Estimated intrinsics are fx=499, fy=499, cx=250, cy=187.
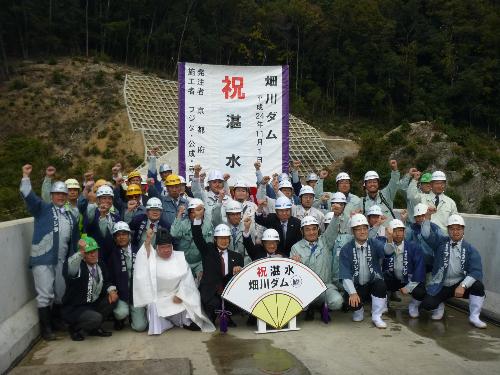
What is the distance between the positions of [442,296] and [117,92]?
112 feet

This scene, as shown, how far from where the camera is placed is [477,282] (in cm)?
582

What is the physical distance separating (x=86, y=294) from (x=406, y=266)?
12.5 feet

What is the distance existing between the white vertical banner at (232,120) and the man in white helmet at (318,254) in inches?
123

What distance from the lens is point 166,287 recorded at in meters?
5.77

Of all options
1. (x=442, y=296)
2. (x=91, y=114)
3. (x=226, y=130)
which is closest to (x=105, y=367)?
(x=442, y=296)

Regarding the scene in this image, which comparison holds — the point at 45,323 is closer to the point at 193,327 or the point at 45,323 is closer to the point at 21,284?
the point at 21,284

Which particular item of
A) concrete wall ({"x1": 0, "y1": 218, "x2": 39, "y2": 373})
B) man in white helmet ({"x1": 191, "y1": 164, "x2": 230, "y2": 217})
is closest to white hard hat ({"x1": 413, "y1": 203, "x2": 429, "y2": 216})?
man in white helmet ({"x1": 191, "y1": 164, "x2": 230, "y2": 217})

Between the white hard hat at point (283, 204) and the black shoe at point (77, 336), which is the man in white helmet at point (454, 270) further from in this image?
the black shoe at point (77, 336)

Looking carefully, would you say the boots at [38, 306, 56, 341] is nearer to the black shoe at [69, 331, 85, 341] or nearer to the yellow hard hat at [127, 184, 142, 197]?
the black shoe at [69, 331, 85, 341]

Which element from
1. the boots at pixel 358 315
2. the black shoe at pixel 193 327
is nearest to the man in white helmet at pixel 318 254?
the boots at pixel 358 315

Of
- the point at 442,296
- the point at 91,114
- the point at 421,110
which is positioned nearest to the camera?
the point at 442,296

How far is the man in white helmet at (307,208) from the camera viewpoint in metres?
7.03

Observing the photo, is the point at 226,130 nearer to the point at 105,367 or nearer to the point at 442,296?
the point at 442,296

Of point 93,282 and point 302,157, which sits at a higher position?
point 302,157
